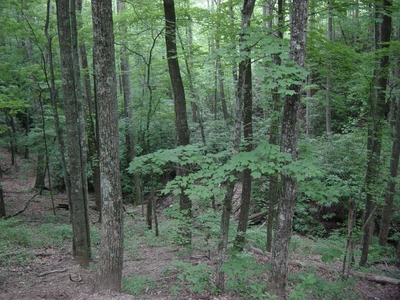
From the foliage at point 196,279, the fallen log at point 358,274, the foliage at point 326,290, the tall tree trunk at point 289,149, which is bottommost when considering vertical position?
the fallen log at point 358,274

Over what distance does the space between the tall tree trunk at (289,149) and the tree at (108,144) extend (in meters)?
2.73

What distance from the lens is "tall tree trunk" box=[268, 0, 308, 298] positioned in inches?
186

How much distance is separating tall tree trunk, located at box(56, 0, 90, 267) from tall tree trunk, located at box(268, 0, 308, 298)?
446 centimetres

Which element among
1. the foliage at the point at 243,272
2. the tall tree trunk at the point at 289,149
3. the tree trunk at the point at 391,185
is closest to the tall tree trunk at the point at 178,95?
the foliage at the point at 243,272

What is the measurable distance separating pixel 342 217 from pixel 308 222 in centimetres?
136

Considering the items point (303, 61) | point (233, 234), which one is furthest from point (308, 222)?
point (303, 61)

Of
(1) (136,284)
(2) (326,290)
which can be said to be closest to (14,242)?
(1) (136,284)

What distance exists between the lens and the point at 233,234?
7.42 m

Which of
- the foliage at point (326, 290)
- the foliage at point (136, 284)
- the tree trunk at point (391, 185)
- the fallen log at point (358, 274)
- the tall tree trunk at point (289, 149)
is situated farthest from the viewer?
the tree trunk at point (391, 185)

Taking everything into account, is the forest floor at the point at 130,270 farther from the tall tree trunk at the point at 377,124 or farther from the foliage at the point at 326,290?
the tall tree trunk at the point at 377,124

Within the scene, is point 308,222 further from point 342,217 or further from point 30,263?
point 30,263

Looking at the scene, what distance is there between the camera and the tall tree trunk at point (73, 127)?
6613 millimetres

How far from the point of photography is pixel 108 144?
4.95m

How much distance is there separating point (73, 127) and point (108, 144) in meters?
2.35
